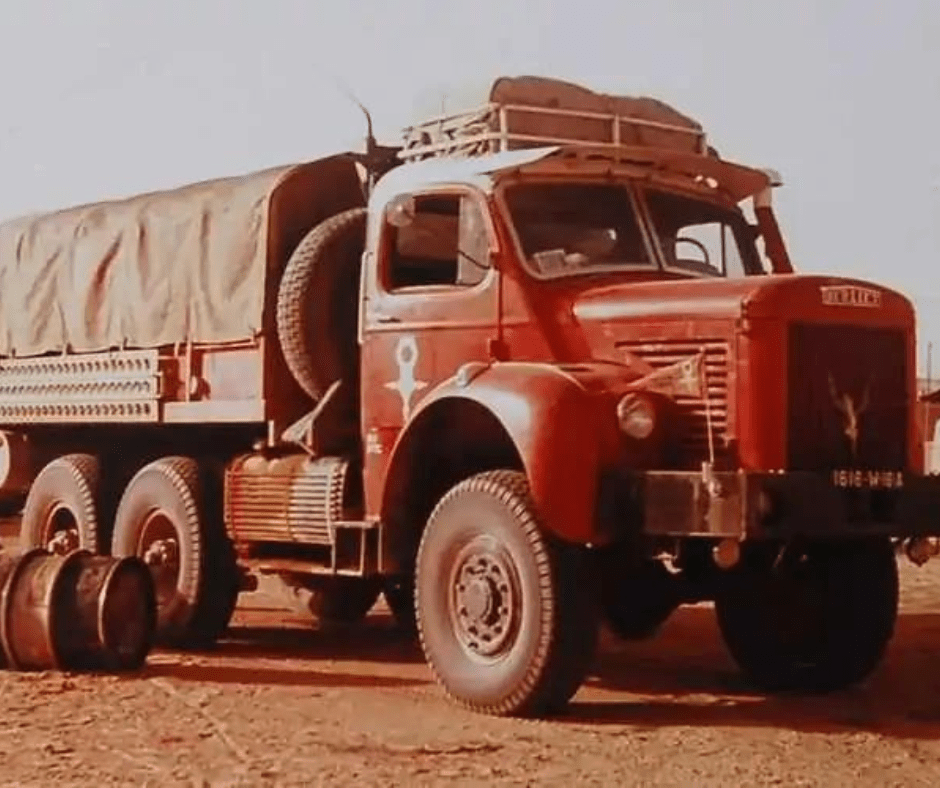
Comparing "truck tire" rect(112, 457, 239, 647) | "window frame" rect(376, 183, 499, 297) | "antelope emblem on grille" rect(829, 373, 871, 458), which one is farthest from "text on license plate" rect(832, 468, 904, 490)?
"truck tire" rect(112, 457, 239, 647)

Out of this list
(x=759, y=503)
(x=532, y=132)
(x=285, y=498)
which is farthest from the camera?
(x=285, y=498)

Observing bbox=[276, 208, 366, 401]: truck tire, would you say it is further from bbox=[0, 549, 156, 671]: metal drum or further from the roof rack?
bbox=[0, 549, 156, 671]: metal drum

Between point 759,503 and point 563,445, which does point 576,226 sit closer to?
point 563,445

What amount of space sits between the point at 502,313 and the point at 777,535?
195 centimetres

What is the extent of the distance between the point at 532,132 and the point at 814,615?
9.84 feet

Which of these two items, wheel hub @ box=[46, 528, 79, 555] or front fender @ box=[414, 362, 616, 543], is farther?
wheel hub @ box=[46, 528, 79, 555]

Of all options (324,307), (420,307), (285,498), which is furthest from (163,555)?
(420,307)

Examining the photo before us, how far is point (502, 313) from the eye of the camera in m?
9.23

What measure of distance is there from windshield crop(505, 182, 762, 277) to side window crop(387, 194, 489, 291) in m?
0.28

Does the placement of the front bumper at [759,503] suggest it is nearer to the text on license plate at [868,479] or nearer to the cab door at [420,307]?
the text on license plate at [868,479]

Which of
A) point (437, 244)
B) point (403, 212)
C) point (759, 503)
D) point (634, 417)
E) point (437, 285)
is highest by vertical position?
point (403, 212)

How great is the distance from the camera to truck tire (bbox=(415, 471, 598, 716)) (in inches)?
326

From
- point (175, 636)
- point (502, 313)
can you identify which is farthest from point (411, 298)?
point (175, 636)

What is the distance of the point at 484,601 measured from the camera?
28.5ft
